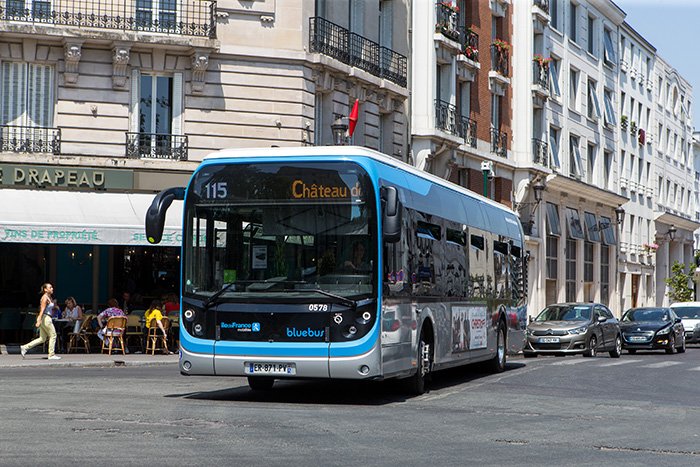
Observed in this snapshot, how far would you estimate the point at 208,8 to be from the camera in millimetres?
29562

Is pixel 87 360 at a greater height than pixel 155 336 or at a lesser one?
lesser

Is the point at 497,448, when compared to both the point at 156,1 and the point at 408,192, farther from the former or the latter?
the point at 156,1

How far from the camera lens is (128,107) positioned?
29.2 meters

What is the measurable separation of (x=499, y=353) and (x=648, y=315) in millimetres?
12788

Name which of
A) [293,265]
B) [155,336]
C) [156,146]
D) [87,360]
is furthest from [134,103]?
[293,265]

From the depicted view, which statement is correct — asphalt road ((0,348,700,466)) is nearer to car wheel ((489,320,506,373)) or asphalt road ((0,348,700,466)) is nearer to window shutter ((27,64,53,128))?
car wheel ((489,320,506,373))

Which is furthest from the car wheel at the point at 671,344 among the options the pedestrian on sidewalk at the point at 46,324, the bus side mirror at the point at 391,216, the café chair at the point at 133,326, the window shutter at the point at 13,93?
the bus side mirror at the point at 391,216

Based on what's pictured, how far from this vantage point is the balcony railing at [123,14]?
28.3m

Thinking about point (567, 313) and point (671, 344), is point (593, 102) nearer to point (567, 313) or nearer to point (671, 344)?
point (671, 344)

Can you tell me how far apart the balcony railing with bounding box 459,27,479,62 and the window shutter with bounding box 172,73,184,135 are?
45.0 feet

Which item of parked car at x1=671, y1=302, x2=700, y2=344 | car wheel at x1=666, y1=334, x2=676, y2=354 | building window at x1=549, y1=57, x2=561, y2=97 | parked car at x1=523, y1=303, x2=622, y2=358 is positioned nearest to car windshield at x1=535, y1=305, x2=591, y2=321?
parked car at x1=523, y1=303, x2=622, y2=358

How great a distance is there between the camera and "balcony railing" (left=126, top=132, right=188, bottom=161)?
1146 inches

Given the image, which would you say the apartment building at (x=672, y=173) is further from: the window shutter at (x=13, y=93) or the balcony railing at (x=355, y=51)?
the window shutter at (x=13, y=93)

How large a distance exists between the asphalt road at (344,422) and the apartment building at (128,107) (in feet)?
28.3
